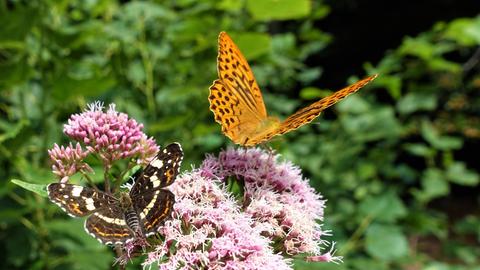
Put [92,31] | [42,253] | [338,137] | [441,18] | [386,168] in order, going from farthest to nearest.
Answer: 1. [441,18]
2. [386,168]
3. [338,137]
4. [92,31]
5. [42,253]

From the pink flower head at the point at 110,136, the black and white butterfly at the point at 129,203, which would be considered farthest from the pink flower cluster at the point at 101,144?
the black and white butterfly at the point at 129,203

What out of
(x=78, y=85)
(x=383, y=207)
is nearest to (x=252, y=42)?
(x=78, y=85)

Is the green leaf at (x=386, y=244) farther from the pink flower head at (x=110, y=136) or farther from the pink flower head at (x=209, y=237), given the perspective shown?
the pink flower head at (x=110, y=136)

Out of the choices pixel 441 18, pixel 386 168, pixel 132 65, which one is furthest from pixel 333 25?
pixel 132 65

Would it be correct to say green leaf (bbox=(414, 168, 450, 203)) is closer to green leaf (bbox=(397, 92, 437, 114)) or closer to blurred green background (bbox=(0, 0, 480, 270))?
blurred green background (bbox=(0, 0, 480, 270))

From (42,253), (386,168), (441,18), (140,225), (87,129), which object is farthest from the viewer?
(441,18)

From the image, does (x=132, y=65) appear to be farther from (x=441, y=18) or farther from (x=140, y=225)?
(x=441, y=18)
